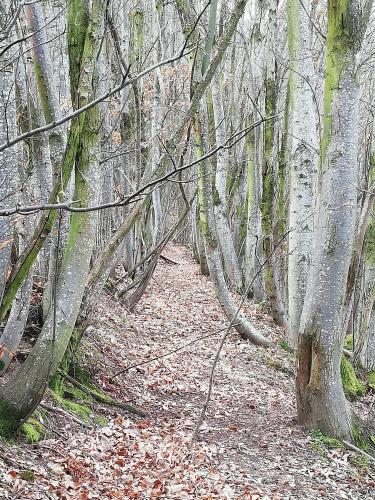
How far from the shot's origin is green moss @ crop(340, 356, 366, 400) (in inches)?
302

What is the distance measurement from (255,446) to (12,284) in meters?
3.17

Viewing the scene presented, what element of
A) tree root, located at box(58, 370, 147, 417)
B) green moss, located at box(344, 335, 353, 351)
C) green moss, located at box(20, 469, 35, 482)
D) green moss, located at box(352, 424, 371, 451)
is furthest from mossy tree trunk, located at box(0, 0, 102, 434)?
green moss, located at box(344, 335, 353, 351)

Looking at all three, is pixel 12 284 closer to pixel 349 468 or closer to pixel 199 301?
pixel 349 468

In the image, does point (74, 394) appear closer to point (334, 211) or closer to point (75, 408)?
point (75, 408)

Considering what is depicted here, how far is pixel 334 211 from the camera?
17.3ft

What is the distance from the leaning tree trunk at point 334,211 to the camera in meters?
5.25

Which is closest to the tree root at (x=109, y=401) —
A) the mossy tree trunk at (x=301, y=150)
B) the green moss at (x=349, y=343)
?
the mossy tree trunk at (x=301, y=150)

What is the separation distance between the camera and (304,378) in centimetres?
556

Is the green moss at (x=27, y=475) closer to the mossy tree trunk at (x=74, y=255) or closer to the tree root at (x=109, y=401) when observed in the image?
the mossy tree trunk at (x=74, y=255)

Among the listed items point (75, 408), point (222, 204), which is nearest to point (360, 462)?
point (75, 408)

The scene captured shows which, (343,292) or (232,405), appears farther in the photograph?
(232,405)

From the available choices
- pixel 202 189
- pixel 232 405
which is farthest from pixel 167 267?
pixel 232 405

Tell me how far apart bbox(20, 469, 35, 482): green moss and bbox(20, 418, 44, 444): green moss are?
0.61 meters

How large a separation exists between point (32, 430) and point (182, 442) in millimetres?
1583
